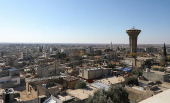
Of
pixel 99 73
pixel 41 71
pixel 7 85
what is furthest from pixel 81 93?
pixel 41 71

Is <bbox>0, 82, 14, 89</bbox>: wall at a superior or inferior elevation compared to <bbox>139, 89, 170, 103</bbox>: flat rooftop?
inferior

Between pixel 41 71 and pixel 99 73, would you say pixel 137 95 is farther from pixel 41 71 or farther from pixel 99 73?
pixel 41 71

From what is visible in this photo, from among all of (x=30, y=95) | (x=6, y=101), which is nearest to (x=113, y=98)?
(x=6, y=101)

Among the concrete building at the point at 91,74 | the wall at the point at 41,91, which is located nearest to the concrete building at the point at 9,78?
the wall at the point at 41,91

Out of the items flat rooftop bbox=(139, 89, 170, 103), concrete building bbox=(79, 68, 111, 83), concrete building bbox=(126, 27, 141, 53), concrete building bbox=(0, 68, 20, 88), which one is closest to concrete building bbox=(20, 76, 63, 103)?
concrete building bbox=(79, 68, 111, 83)

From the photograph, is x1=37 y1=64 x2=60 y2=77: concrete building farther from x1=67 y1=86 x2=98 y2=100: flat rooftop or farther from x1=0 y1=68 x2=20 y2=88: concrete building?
x1=67 y1=86 x2=98 y2=100: flat rooftop

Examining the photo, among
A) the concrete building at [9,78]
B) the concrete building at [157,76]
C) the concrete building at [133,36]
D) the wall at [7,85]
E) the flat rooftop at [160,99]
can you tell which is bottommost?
the wall at [7,85]

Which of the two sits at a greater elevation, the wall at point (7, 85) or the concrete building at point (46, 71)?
the concrete building at point (46, 71)

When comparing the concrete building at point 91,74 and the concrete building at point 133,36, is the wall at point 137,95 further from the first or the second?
the concrete building at point 133,36
